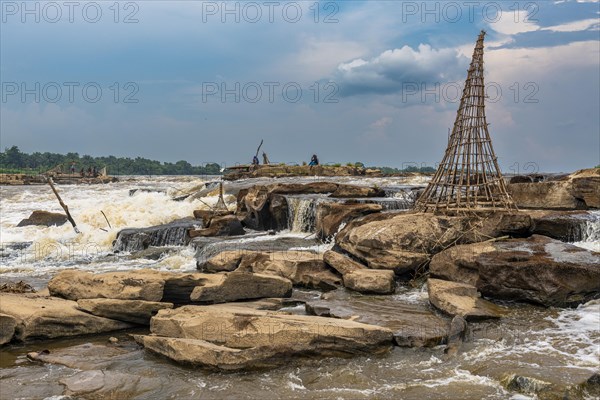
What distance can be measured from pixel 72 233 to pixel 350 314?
14.5m

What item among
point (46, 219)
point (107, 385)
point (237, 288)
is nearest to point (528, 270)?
point (237, 288)

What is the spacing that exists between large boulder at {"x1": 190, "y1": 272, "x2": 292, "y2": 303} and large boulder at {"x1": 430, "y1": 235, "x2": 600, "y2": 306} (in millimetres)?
3226

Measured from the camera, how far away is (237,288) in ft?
29.7

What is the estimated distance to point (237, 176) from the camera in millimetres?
35094

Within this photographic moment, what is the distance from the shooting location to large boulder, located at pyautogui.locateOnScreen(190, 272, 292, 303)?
28.9 ft

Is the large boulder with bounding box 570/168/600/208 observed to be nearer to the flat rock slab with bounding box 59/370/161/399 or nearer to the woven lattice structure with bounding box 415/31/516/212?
the woven lattice structure with bounding box 415/31/516/212

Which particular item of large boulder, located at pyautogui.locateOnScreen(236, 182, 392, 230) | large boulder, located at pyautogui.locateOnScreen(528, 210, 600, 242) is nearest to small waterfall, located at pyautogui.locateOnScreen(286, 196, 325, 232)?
large boulder, located at pyautogui.locateOnScreen(236, 182, 392, 230)

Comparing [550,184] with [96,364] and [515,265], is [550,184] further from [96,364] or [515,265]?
[96,364]

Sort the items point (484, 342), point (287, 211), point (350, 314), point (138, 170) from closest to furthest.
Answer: point (484, 342) < point (350, 314) < point (287, 211) < point (138, 170)

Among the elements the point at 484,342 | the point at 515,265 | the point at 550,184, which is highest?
the point at 550,184

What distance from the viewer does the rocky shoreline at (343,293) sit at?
6.71 m

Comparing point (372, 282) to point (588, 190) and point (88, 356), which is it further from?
point (588, 190)

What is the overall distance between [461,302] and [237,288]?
3.63 meters

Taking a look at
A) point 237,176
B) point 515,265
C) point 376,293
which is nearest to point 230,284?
point 376,293
